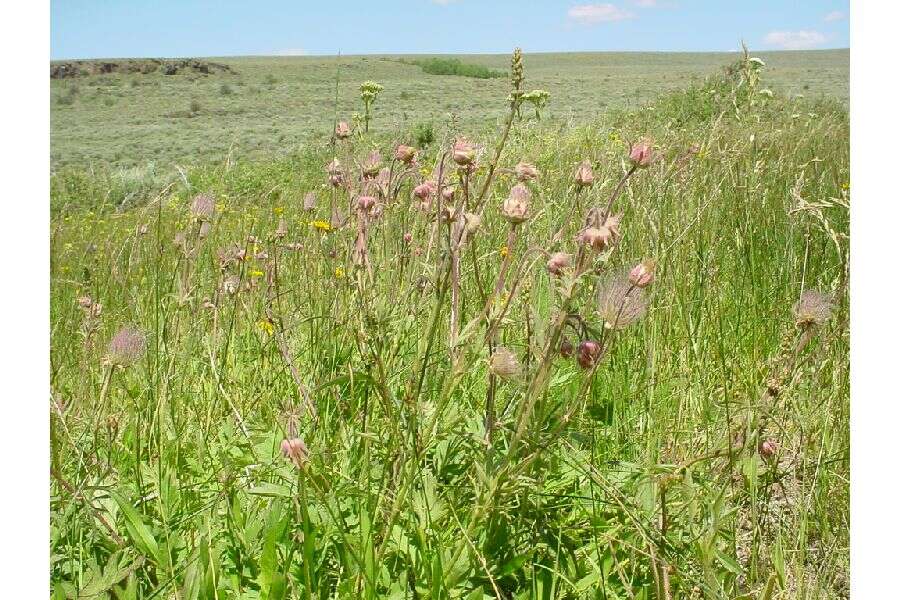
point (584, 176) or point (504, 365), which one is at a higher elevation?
point (584, 176)

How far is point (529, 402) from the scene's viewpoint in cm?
97

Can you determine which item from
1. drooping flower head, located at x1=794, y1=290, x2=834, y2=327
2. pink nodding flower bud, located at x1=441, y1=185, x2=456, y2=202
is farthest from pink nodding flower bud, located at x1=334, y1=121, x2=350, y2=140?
drooping flower head, located at x1=794, y1=290, x2=834, y2=327

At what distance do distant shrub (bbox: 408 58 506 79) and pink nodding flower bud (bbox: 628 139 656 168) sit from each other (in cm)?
3465

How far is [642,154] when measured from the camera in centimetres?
107

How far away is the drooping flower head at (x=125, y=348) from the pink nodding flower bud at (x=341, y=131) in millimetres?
635

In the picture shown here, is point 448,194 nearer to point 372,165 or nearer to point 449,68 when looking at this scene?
point 372,165

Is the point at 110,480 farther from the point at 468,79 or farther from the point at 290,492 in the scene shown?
the point at 468,79

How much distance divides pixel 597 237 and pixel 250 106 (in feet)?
88.9

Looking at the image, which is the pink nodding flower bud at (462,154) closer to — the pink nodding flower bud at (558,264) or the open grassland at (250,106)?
the pink nodding flower bud at (558,264)

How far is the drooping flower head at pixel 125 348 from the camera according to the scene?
1.17m

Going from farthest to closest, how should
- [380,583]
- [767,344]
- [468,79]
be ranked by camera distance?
1. [468,79]
2. [767,344]
3. [380,583]

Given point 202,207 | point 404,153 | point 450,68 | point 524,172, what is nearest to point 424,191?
point 404,153
